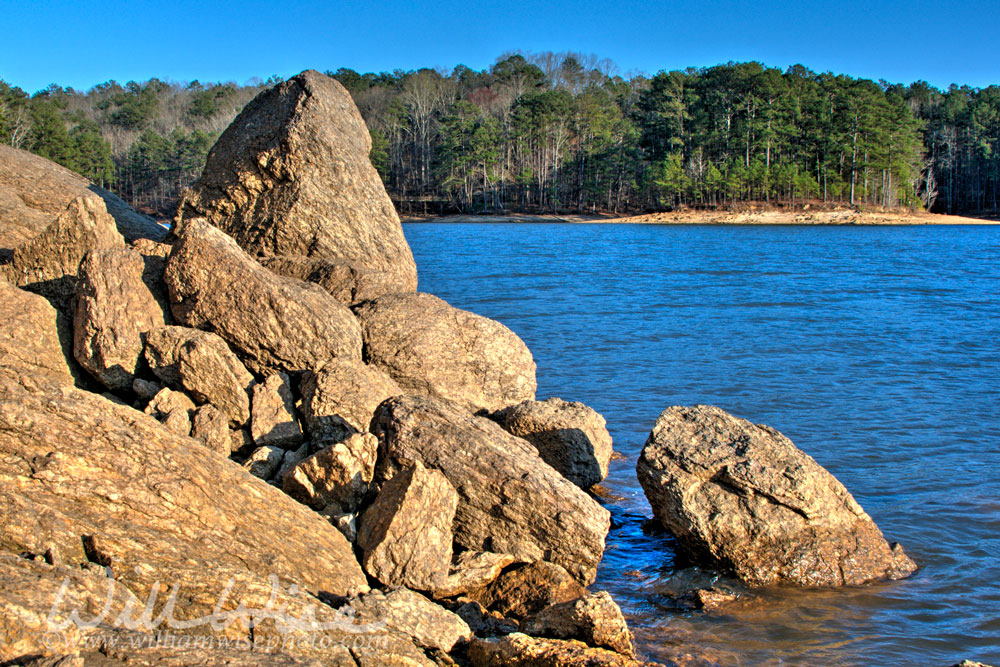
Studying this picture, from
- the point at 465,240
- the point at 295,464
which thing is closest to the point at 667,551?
the point at 295,464

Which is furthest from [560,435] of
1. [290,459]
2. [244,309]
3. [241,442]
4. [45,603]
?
[45,603]

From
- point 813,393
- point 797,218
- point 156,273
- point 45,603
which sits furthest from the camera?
point 797,218

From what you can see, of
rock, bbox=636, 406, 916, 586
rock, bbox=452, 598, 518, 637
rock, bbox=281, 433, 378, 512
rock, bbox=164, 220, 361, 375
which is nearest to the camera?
rock, bbox=452, 598, 518, 637

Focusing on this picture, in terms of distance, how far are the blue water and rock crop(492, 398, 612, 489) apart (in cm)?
61

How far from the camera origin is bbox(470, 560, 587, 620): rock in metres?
5.87

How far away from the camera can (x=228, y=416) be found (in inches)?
280

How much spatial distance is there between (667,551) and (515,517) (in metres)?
1.96

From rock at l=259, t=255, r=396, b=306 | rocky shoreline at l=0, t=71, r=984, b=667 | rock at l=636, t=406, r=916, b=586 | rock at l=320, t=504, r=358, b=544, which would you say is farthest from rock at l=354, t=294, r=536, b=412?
rock at l=320, t=504, r=358, b=544

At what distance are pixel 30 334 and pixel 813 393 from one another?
11417 mm

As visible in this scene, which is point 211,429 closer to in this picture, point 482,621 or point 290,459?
point 290,459

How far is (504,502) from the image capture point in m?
6.29

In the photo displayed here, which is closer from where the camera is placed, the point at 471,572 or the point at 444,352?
the point at 471,572

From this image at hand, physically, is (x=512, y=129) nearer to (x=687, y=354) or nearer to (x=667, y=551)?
(x=687, y=354)

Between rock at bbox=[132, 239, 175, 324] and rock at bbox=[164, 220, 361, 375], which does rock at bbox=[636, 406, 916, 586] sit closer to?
rock at bbox=[164, 220, 361, 375]
